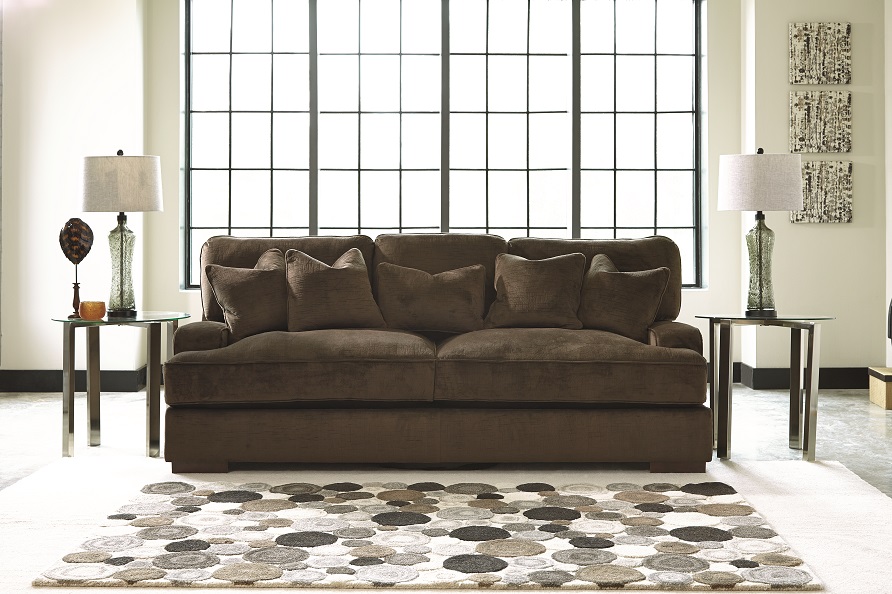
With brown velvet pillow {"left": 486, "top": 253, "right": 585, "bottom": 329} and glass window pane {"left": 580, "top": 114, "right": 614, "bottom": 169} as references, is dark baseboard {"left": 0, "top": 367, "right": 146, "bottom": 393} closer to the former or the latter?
brown velvet pillow {"left": 486, "top": 253, "right": 585, "bottom": 329}

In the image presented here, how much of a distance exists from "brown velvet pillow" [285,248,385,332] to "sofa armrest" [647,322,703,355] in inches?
50.9

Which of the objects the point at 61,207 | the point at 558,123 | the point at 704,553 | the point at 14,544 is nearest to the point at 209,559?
the point at 14,544

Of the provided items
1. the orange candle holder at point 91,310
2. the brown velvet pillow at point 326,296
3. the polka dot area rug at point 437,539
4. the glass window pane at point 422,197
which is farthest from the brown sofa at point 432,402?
the glass window pane at point 422,197

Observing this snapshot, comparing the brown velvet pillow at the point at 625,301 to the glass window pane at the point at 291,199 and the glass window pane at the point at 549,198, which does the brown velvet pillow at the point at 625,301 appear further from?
the glass window pane at the point at 291,199

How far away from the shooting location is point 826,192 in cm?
692

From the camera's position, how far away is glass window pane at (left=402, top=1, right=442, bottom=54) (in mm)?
7379

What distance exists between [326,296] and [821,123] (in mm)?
3918

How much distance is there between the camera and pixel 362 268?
16.3ft

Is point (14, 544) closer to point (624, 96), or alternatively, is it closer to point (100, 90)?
point (100, 90)

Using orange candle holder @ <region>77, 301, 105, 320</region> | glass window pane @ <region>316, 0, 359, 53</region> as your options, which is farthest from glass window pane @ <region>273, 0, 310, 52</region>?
orange candle holder @ <region>77, 301, 105, 320</region>

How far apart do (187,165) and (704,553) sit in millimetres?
5226

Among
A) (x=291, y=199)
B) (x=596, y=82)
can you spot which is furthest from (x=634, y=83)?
(x=291, y=199)

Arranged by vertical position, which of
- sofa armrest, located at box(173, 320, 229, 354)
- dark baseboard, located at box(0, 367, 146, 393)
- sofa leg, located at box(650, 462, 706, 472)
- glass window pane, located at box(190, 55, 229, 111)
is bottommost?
sofa leg, located at box(650, 462, 706, 472)

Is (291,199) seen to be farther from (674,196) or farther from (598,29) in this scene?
(674,196)
